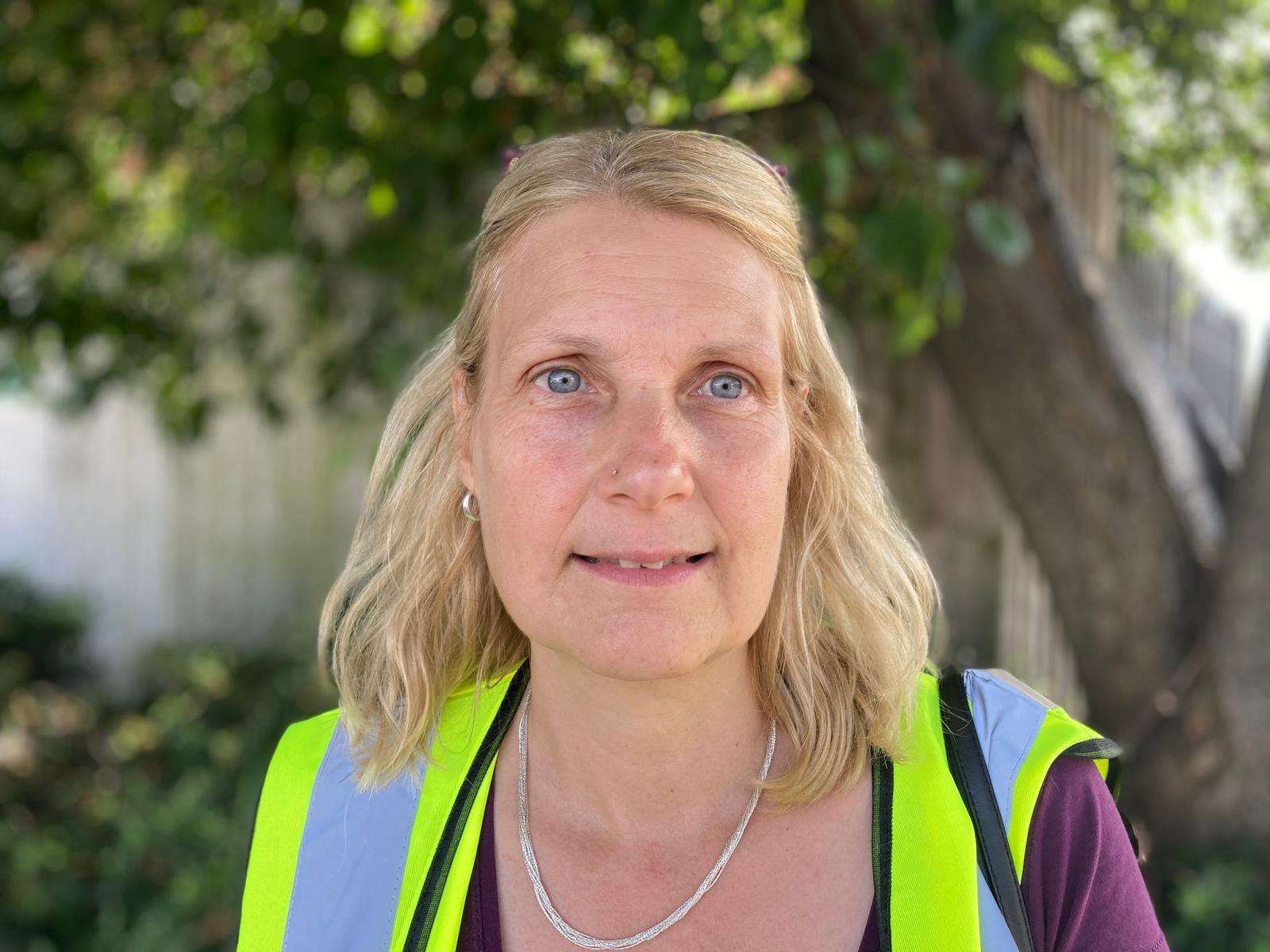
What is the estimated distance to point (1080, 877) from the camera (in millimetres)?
1485

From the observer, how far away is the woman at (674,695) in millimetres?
1521

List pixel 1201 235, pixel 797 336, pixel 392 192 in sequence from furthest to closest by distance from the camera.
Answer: pixel 1201 235 < pixel 392 192 < pixel 797 336

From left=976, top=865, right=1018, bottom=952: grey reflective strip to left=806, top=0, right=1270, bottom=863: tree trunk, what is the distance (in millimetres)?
2495

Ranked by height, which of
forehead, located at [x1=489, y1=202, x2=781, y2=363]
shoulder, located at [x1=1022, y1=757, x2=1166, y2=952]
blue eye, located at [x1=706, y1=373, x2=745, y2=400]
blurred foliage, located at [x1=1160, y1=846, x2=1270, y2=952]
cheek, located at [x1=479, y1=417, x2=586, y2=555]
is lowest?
blurred foliage, located at [x1=1160, y1=846, x2=1270, y2=952]

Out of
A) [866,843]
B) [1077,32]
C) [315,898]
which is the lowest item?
[315,898]

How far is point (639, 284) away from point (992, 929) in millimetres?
849

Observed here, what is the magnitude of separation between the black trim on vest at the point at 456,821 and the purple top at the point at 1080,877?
53 cm

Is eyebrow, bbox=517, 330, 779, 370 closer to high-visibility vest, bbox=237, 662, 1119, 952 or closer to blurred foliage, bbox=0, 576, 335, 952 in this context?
high-visibility vest, bbox=237, 662, 1119, 952

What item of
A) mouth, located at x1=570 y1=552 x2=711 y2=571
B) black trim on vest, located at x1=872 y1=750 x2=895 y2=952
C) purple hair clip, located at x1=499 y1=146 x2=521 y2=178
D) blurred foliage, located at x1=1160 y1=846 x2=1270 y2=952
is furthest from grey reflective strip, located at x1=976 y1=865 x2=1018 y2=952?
blurred foliage, located at x1=1160 y1=846 x2=1270 y2=952

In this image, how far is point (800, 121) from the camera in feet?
11.2

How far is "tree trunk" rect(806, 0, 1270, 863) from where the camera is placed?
143 inches

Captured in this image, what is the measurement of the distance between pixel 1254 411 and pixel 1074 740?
2587 millimetres

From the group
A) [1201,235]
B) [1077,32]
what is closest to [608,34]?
[1077,32]

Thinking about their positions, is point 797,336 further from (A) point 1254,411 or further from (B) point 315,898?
(A) point 1254,411
